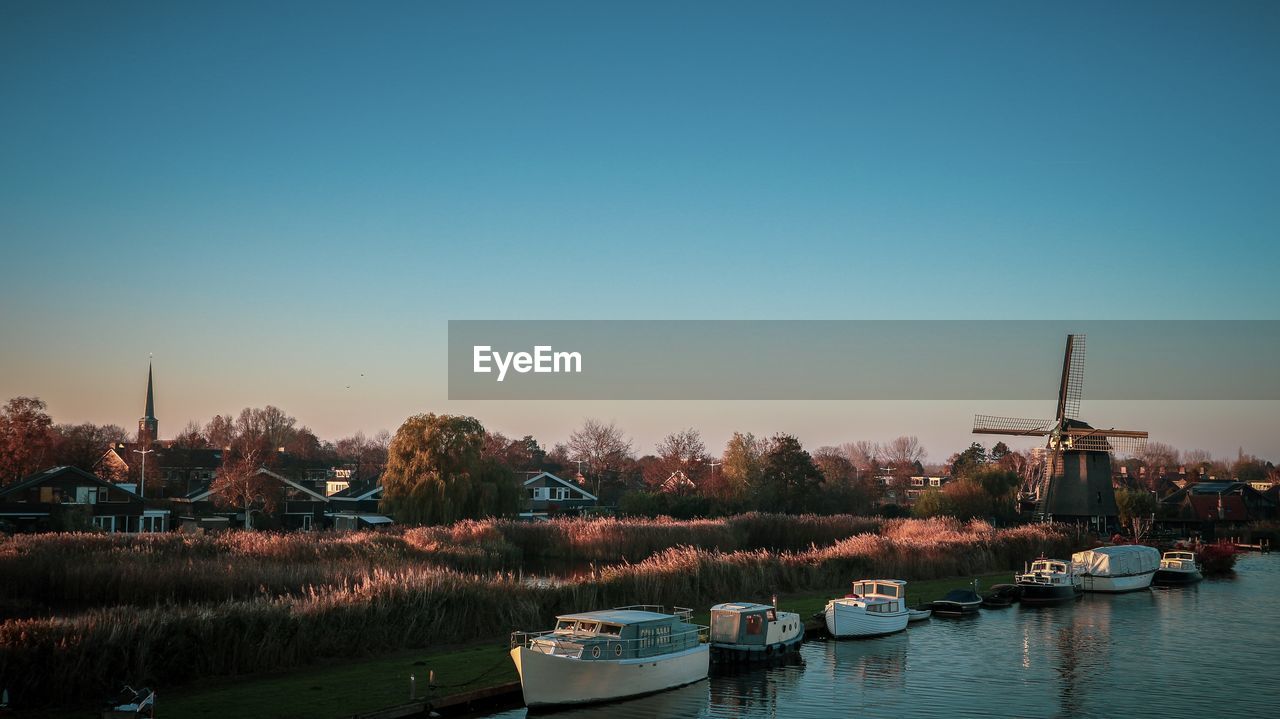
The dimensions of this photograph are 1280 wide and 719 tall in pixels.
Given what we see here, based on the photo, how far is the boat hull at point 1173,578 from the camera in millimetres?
58219

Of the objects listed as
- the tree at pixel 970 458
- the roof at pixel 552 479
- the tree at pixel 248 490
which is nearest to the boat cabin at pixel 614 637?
the tree at pixel 248 490

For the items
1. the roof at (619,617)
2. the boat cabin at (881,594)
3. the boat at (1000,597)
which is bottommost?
the boat at (1000,597)

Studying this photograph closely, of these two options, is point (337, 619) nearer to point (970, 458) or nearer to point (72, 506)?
point (72, 506)

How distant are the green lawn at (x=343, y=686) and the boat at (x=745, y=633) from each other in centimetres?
708

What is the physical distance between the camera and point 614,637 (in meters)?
25.9

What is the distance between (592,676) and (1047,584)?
3194 cm

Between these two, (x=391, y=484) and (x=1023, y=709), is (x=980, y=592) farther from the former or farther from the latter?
(x=391, y=484)

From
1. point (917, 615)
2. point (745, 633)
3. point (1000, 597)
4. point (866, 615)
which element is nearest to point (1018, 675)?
point (866, 615)

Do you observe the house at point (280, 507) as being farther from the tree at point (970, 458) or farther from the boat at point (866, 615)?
the tree at point (970, 458)

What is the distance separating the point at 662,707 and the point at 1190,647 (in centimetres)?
2222

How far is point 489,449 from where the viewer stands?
15725 cm

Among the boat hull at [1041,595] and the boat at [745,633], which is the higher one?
the boat at [745,633]

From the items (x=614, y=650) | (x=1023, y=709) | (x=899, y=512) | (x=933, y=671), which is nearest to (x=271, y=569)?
(x=614, y=650)

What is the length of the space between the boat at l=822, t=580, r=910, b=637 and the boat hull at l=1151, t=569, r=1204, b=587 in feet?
97.3
